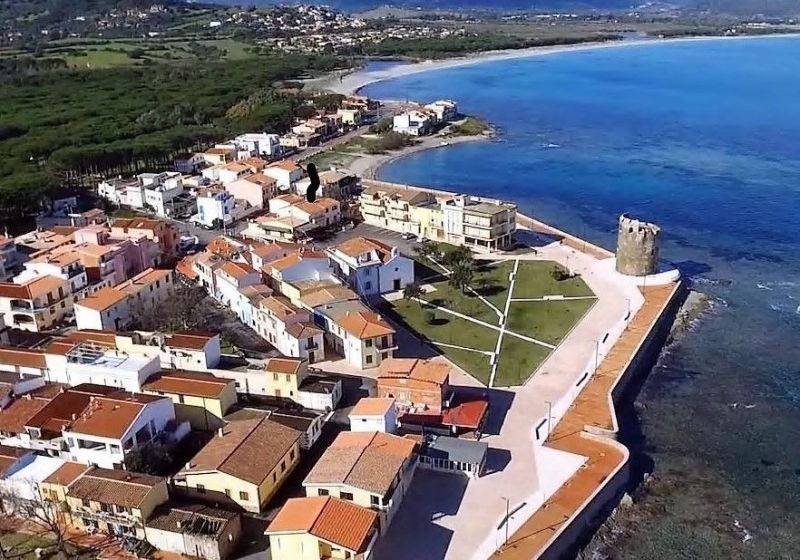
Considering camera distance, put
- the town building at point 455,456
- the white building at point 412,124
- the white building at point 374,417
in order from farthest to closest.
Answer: the white building at point 412,124, the white building at point 374,417, the town building at point 455,456

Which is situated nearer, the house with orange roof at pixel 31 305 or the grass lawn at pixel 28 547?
the grass lawn at pixel 28 547

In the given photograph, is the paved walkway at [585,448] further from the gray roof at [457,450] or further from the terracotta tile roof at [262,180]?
the terracotta tile roof at [262,180]

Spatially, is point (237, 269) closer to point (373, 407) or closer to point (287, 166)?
point (373, 407)

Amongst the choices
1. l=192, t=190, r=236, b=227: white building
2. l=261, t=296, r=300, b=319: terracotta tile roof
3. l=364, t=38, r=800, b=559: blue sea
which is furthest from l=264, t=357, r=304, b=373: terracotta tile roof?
l=192, t=190, r=236, b=227: white building

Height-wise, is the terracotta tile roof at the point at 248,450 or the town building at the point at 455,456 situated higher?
the terracotta tile roof at the point at 248,450

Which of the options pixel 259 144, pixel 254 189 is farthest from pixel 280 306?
pixel 259 144

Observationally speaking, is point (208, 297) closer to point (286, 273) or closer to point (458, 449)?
point (286, 273)

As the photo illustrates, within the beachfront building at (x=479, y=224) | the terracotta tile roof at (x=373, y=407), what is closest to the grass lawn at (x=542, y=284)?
the beachfront building at (x=479, y=224)
